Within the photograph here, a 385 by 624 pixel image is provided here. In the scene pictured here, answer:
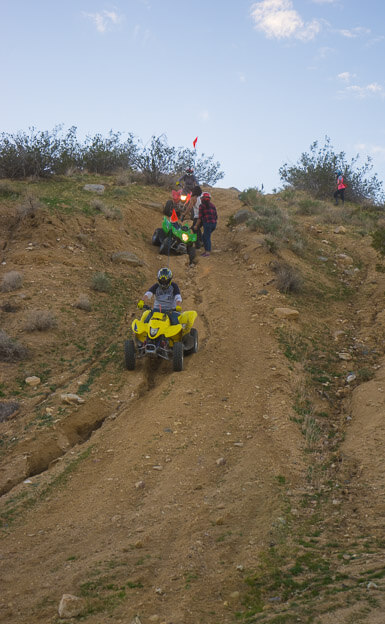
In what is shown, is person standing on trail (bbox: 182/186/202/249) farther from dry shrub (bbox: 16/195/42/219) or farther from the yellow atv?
the yellow atv

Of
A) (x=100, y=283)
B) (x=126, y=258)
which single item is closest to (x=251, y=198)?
(x=126, y=258)

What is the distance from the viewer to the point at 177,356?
10.1 meters

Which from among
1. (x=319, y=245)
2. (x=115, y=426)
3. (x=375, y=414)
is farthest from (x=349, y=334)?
(x=319, y=245)

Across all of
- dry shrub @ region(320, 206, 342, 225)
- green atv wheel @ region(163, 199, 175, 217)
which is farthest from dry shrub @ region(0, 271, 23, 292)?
dry shrub @ region(320, 206, 342, 225)

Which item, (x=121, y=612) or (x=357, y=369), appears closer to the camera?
(x=121, y=612)

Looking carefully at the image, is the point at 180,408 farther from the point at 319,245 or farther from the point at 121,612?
the point at 319,245

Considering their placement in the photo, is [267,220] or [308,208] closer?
[267,220]

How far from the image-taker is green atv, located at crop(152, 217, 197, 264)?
17469 mm

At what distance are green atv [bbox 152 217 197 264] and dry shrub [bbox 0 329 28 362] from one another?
780 cm

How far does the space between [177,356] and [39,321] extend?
3387 millimetres

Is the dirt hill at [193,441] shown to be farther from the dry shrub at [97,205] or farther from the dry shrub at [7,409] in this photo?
the dry shrub at [97,205]

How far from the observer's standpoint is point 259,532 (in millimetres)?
5500

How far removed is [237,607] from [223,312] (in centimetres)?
915

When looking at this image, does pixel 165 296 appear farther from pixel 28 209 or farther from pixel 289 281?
pixel 28 209
